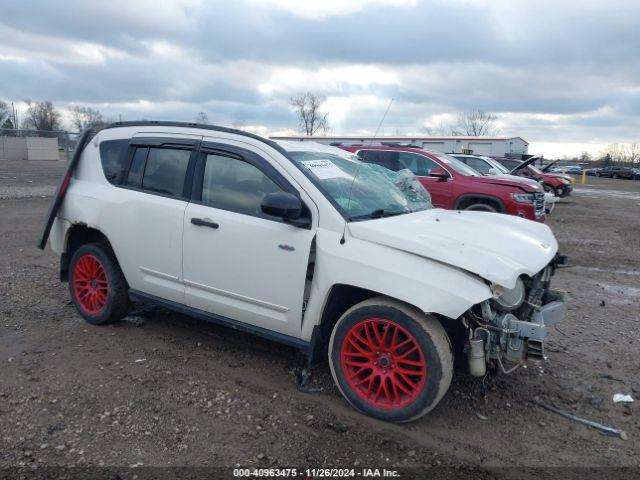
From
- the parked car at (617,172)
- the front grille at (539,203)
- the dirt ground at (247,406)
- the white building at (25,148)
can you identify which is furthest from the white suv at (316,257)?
the parked car at (617,172)

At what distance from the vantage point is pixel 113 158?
4.71m

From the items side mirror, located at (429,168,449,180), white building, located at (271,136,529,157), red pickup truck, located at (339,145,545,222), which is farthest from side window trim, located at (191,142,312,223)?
white building, located at (271,136,529,157)

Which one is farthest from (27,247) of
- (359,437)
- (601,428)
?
(601,428)

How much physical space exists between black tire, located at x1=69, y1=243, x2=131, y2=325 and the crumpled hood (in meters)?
2.47

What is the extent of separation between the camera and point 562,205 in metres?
20.0

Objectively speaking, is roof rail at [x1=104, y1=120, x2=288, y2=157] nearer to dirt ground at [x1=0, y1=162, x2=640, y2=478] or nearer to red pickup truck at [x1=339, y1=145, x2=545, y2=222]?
→ dirt ground at [x1=0, y1=162, x2=640, y2=478]

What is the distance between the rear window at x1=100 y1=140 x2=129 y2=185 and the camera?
462 cm

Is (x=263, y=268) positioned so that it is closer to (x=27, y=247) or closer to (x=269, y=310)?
(x=269, y=310)

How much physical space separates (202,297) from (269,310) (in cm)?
66

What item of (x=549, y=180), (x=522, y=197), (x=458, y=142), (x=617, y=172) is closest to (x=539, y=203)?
(x=522, y=197)

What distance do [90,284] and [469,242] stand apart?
3.56m

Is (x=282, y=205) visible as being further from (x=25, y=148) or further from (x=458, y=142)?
(x=25, y=148)

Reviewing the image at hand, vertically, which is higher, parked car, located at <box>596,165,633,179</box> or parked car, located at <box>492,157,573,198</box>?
parked car, located at <box>596,165,633,179</box>

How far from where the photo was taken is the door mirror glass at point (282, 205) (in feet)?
11.1
